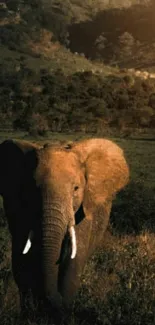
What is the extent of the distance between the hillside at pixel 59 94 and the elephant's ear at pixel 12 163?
23978 mm

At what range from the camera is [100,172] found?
7547mm

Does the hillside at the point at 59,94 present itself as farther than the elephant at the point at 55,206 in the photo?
Yes

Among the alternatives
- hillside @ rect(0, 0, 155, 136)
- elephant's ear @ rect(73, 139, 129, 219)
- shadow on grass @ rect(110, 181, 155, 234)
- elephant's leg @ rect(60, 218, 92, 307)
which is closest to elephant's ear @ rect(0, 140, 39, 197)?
elephant's ear @ rect(73, 139, 129, 219)

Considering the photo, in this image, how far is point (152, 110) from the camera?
160 feet

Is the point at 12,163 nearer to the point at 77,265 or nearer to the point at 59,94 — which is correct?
the point at 77,265

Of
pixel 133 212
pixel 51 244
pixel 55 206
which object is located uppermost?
pixel 55 206

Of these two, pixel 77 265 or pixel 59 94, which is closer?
pixel 77 265

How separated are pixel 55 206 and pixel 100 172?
1481 mm

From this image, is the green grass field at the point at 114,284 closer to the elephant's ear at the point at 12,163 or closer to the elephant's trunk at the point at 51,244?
the elephant's trunk at the point at 51,244

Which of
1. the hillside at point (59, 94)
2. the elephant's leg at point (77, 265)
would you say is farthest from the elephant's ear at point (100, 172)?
the hillside at point (59, 94)

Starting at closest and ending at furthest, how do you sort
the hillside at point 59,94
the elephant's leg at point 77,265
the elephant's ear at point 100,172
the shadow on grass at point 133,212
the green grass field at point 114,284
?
the green grass field at point 114,284 → the elephant's leg at point 77,265 → the elephant's ear at point 100,172 → the shadow on grass at point 133,212 → the hillside at point 59,94

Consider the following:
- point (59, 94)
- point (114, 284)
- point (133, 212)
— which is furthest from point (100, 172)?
point (59, 94)

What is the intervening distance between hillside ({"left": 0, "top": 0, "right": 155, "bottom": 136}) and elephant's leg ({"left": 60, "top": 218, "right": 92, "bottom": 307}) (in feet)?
80.0

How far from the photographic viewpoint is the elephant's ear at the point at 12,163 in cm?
707
